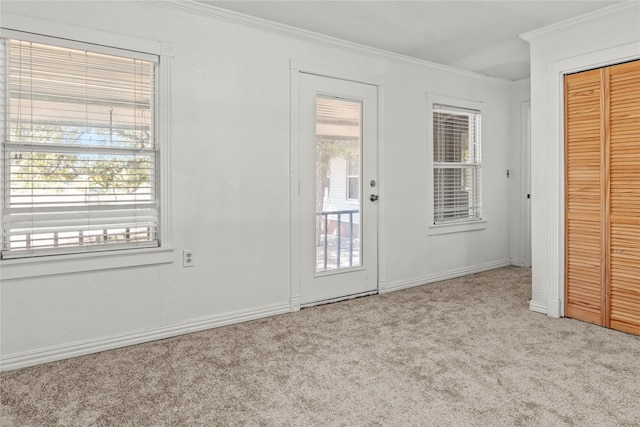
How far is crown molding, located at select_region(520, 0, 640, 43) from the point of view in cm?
296

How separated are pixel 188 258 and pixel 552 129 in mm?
3018

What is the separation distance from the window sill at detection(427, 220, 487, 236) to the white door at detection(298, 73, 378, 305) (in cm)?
81

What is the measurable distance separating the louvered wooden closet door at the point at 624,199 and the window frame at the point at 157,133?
10.5ft

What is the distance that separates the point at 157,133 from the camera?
2.96 metres

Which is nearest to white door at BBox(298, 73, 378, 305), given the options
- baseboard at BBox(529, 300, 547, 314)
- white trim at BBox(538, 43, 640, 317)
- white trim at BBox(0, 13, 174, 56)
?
white trim at BBox(0, 13, 174, 56)

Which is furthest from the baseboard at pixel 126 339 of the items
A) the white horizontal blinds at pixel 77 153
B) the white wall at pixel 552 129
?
the white wall at pixel 552 129

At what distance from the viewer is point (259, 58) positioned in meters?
3.36

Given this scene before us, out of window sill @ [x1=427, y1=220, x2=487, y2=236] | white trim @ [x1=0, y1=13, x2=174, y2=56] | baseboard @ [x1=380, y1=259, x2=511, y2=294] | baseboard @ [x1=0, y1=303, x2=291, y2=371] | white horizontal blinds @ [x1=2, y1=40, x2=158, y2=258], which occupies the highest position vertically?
white trim @ [x1=0, y1=13, x2=174, y2=56]

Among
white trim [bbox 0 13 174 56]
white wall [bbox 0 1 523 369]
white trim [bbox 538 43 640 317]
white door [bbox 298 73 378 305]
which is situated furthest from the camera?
white door [bbox 298 73 378 305]

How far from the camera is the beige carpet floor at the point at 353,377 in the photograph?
1993 millimetres

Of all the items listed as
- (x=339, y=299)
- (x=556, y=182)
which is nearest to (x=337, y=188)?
(x=339, y=299)

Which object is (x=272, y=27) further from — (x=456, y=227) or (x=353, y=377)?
(x=456, y=227)

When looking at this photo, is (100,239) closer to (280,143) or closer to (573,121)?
(280,143)

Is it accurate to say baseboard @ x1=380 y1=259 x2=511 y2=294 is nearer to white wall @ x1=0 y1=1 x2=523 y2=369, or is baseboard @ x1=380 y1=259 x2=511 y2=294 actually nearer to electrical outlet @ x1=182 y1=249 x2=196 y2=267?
white wall @ x1=0 y1=1 x2=523 y2=369
